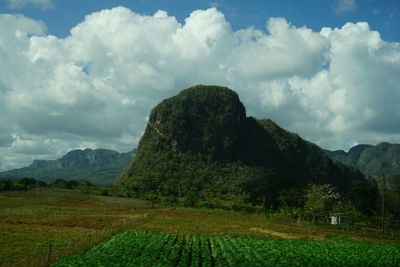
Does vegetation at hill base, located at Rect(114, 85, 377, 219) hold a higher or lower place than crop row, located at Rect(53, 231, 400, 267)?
higher

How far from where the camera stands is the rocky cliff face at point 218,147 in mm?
142500

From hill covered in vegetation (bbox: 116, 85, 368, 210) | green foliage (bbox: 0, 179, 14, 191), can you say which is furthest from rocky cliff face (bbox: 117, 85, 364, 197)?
green foliage (bbox: 0, 179, 14, 191)

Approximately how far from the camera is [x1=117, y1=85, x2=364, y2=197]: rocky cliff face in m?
142

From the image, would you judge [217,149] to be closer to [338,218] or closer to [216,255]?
[338,218]

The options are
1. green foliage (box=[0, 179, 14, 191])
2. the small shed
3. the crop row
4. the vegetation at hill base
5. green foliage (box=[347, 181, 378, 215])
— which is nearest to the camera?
the crop row

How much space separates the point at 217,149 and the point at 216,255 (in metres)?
128

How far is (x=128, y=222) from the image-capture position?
45.9 meters

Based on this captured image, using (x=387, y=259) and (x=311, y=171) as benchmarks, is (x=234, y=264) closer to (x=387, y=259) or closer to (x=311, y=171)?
(x=387, y=259)

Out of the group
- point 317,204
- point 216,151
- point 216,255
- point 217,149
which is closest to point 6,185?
point 216,151

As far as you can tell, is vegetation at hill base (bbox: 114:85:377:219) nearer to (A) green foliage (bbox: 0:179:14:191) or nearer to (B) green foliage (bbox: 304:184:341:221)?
(A) green foliage (bbox: 0:179:14:191)

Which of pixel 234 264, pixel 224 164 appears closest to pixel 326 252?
pixel 234 264

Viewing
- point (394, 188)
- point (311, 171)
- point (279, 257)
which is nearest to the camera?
point (279, 257)

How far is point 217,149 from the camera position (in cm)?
15300

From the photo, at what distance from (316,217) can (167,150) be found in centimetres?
8919
